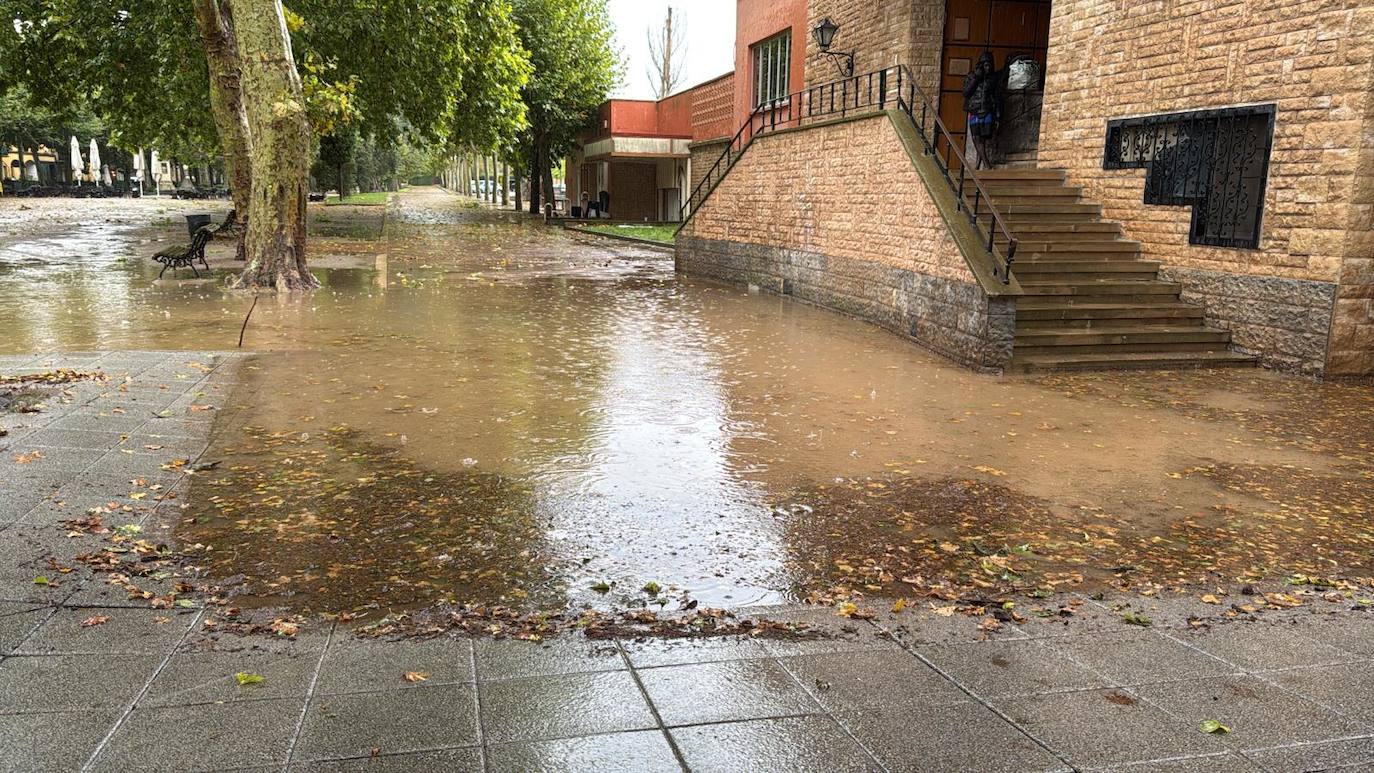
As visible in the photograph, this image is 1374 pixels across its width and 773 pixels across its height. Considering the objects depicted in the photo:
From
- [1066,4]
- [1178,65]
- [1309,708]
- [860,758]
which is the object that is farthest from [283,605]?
[1066,4]

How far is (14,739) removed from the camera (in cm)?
316

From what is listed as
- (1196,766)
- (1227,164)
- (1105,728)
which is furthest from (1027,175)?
(1196,766)

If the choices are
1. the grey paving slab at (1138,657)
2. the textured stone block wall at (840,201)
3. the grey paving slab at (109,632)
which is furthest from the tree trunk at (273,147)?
the grey paving slab at (1138,657)

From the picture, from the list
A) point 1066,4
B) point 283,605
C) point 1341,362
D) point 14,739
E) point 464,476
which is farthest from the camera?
point 1066,4

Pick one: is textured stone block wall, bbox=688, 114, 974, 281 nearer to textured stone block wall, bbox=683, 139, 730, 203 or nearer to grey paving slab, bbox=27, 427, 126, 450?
grey paving slab, bbox=27, 427, 126, 450

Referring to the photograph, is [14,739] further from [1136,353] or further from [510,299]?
[510,299]

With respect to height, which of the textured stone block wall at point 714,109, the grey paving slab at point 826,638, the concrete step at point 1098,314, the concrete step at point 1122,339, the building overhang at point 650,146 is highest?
the textured stone block wall at point 714,109

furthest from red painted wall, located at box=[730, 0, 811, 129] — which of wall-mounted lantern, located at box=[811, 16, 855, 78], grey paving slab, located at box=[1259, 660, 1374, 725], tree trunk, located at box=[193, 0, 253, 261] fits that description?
grey paving slab, located at box=[1259, 660, 1374, 725]

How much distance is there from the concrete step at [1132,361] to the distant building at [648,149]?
2041 centimetres

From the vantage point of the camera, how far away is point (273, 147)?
52.6 ft

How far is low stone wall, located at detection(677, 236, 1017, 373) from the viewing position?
36.7ft

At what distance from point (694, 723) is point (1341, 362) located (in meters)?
10.4

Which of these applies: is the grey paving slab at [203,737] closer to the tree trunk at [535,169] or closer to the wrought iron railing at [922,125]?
the wrought iron railing at [922,125]

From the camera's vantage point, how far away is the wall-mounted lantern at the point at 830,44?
19953 millimetres
